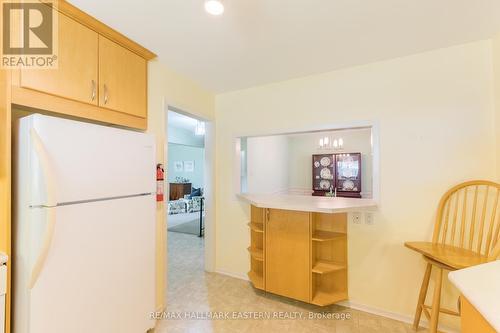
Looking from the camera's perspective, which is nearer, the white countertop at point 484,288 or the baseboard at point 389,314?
the white countertop at point 484,288

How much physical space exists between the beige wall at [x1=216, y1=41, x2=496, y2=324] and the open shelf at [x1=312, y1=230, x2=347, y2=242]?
0.42 feet

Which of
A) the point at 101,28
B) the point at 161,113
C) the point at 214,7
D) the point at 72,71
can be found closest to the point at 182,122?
the point at 161,113

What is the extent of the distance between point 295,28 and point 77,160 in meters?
1.75

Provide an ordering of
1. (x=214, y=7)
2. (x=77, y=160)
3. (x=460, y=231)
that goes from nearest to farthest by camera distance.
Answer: (x=77, y=160), (x=214, y=7), (x=460, y=231)

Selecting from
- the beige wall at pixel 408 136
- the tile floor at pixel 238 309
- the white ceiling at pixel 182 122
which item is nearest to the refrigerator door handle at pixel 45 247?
the tile floor at pixel 238 309

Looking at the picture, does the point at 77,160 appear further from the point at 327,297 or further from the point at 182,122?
the point at 182,122

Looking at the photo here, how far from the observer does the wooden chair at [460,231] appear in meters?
1.68

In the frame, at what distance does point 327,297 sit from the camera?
2.21 metres

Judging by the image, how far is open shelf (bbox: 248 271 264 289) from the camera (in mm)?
2462

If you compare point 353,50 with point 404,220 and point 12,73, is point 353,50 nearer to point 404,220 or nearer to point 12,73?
point 404,220

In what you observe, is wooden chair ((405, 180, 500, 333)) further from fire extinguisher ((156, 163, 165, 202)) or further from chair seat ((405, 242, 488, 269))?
fire extinguisher ((156, 163, 165, 202))

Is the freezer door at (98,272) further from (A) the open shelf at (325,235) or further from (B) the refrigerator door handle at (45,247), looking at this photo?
(A) the open shelf at (325,235)

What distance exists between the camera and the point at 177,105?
2488 mm

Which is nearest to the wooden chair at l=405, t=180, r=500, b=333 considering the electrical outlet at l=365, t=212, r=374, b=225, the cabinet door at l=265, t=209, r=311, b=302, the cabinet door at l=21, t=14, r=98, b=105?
the electrical outlet at l=365, t=212, r=374, b=225
